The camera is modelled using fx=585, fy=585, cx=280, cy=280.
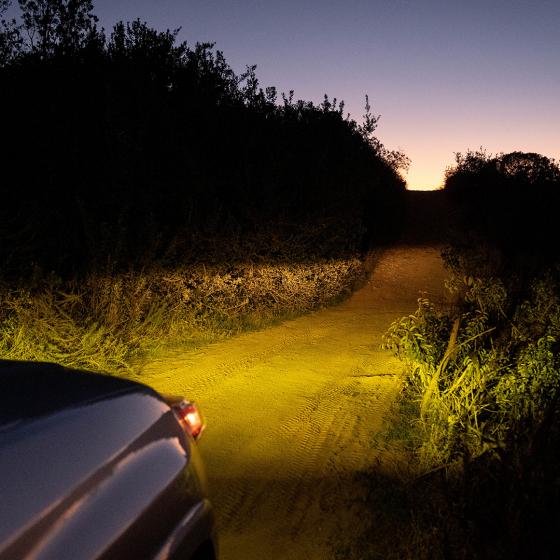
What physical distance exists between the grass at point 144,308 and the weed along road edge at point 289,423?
496mm

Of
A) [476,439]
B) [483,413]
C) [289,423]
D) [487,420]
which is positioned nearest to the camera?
[476,439]

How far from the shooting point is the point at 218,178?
10.4 meters

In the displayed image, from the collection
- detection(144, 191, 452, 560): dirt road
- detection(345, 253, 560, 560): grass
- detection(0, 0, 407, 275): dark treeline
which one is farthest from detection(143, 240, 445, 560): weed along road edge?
detection(0, 0, 407, 275): dark treeline

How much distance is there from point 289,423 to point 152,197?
187 inches

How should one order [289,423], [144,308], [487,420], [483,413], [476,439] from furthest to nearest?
[144,308] < [289,423] < [483,413] < [487,420] < [476,439]

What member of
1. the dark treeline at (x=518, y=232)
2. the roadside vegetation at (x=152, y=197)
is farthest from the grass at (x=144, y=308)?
the dark treeline at (x=518, y=232)

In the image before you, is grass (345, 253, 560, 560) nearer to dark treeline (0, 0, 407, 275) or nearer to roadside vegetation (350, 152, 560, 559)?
roadside vegetation (350, 152, 560, 559)

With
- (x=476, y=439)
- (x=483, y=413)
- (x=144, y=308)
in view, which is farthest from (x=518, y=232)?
(x=144, y=308)

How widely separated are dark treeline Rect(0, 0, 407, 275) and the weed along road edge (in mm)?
1804

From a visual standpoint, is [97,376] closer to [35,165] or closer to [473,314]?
[473,314]

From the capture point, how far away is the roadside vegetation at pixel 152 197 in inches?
297

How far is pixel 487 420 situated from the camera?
5.00 metres

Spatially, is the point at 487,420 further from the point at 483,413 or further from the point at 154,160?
the point at 154,160

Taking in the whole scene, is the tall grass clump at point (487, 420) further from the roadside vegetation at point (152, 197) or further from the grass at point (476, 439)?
the roadside vegetation at point (152, 197)
